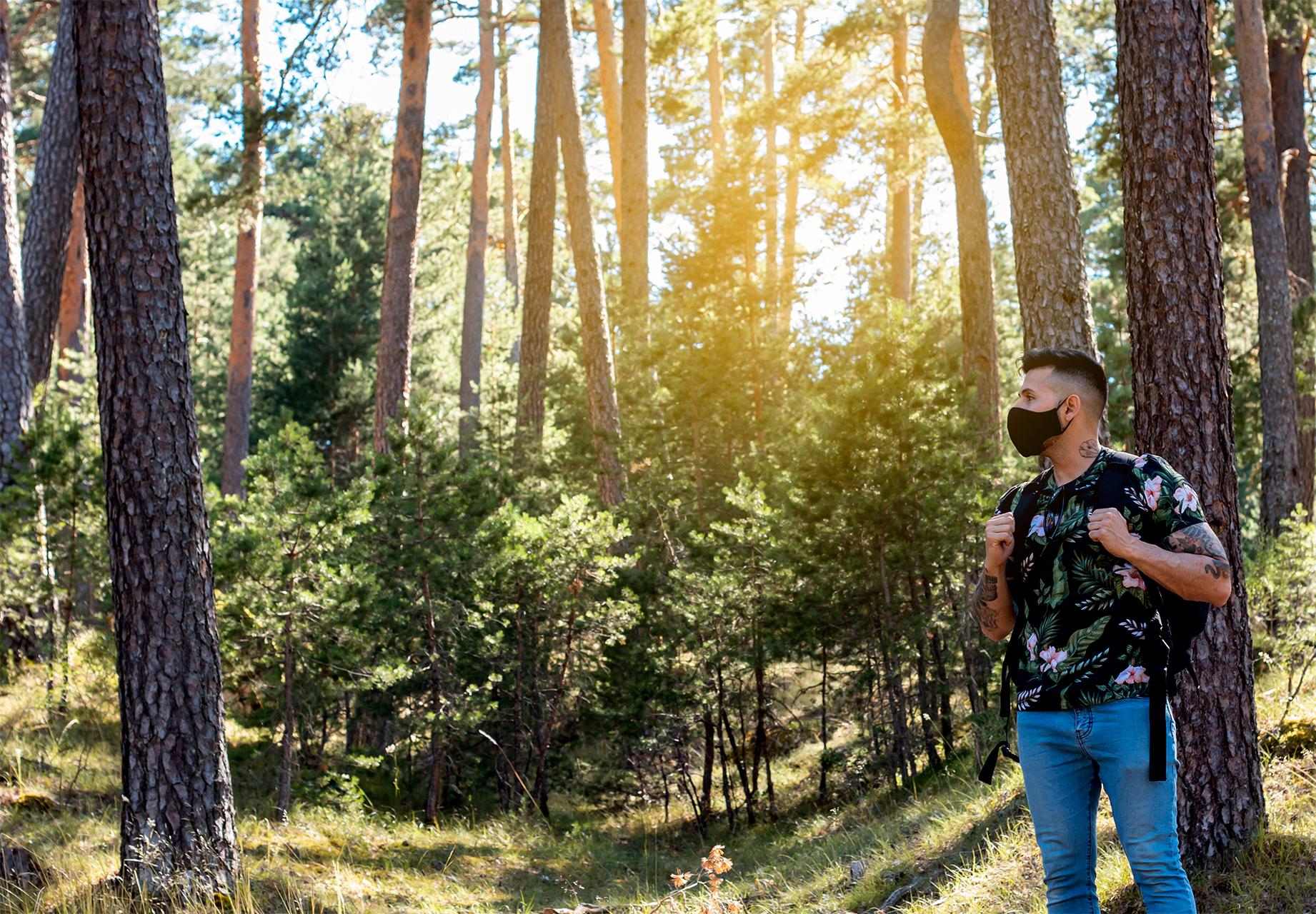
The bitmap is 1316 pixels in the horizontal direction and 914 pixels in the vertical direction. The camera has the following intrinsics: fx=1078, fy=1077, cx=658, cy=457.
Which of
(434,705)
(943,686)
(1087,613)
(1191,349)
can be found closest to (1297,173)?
(943,686)

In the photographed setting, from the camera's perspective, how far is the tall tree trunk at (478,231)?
22172 mm

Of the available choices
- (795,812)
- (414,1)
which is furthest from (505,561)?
(414,1)

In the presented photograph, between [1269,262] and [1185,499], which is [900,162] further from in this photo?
[1185,499]

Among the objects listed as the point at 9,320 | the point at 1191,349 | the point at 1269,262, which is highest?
the point at 1269,262

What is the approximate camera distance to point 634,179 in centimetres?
1627

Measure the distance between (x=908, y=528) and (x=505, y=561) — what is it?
3.70 meters

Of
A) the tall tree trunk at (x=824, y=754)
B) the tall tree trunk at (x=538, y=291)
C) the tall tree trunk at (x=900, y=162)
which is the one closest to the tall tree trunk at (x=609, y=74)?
the tall tree trunk at (x=538, y=291)

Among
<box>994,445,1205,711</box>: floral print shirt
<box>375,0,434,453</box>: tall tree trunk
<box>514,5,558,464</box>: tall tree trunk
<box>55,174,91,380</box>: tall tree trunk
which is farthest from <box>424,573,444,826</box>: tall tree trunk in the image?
<box>55,174,91,380</box>: tall tree trunk

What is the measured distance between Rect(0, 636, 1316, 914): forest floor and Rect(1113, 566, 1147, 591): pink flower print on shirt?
7.12 ft

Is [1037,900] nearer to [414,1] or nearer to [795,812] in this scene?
[795,812]

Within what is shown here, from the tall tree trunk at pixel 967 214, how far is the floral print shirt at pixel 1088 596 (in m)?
7.57

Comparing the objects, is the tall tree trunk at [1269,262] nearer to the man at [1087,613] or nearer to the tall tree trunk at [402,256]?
the tall tree trunk at [402,256]

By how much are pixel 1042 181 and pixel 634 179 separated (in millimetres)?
9509

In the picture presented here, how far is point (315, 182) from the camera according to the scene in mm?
26359
